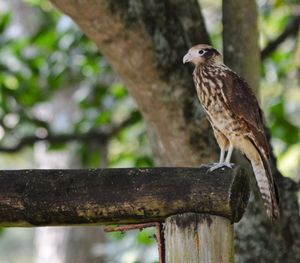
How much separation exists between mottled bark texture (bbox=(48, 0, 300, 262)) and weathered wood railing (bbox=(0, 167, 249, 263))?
1535 millimetres

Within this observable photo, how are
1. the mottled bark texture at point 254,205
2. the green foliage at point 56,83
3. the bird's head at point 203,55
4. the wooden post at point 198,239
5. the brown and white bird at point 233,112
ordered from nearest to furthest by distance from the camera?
the wooden post at point 198,239, the brown and white bird at point 233,112, the bird's head at point 203,55, the mottled bark texture at point 254,205, the green foliage at point 56,83

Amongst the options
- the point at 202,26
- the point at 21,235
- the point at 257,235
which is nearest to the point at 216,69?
the point at 202,26

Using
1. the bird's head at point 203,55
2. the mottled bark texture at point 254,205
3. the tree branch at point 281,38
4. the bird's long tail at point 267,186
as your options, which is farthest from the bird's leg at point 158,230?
the tree branch at point 281,38

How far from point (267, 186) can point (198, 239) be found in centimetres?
106

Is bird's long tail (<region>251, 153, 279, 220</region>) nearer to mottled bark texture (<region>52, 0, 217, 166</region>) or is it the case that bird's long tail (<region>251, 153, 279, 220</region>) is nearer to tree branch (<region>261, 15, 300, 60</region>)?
mottled bark texture (<region>52, 0, 217, 166</region>)

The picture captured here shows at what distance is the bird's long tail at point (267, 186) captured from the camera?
389cm

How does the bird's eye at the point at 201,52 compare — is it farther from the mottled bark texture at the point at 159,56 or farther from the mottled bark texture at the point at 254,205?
the mottled bark texture at the point at 254,205

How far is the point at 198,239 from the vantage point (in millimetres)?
3012

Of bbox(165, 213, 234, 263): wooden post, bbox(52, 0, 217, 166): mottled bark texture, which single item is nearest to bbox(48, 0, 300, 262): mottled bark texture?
bbox(52, 0, 217, 166): mottled bark texture

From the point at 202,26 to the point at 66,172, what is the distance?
201cm

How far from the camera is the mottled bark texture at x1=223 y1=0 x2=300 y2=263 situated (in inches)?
186

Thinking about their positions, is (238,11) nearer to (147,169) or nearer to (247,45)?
(247,45)

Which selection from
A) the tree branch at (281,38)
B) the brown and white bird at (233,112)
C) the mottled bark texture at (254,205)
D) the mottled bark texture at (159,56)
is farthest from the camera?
the tree branch at (281,38)

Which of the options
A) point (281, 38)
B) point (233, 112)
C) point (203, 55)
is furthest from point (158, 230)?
point (281, 38)
